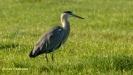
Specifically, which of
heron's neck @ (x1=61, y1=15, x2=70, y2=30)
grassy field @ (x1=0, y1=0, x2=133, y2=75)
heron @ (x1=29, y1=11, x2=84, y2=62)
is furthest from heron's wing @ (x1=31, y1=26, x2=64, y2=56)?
heron's neck @ (x1=61, y1=15, x2=70, y2=30)

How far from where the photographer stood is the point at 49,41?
9.15 meters

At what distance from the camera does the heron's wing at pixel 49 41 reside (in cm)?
888

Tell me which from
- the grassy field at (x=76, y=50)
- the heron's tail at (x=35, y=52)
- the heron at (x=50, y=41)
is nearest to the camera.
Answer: the grassy field at (x=76, y=50)

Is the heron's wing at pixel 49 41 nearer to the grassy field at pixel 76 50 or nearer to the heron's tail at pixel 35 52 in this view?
the heron's tail at pixel 35 52

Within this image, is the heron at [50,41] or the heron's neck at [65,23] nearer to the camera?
the heron at [50,41]

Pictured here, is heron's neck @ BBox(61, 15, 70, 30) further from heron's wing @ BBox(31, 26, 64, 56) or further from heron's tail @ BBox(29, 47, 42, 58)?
heron's tail @ BBox(29, 47, 42, 58)

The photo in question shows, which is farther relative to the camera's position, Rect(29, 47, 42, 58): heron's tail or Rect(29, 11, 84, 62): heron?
Rect(29, 11, 84, 62): heron

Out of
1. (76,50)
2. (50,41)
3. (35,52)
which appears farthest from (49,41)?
(76,50)

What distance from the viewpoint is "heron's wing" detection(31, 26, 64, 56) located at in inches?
350

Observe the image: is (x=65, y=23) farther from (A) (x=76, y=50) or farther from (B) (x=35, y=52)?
(B) (x=35, y=52)

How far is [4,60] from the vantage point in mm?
8789

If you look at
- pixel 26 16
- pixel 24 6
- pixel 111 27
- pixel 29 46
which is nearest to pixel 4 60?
pixel 29 46

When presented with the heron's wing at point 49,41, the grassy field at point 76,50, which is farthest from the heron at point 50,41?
the grassy field at point 76,50

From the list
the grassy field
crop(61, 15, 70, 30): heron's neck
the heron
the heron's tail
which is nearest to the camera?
the grassy field
